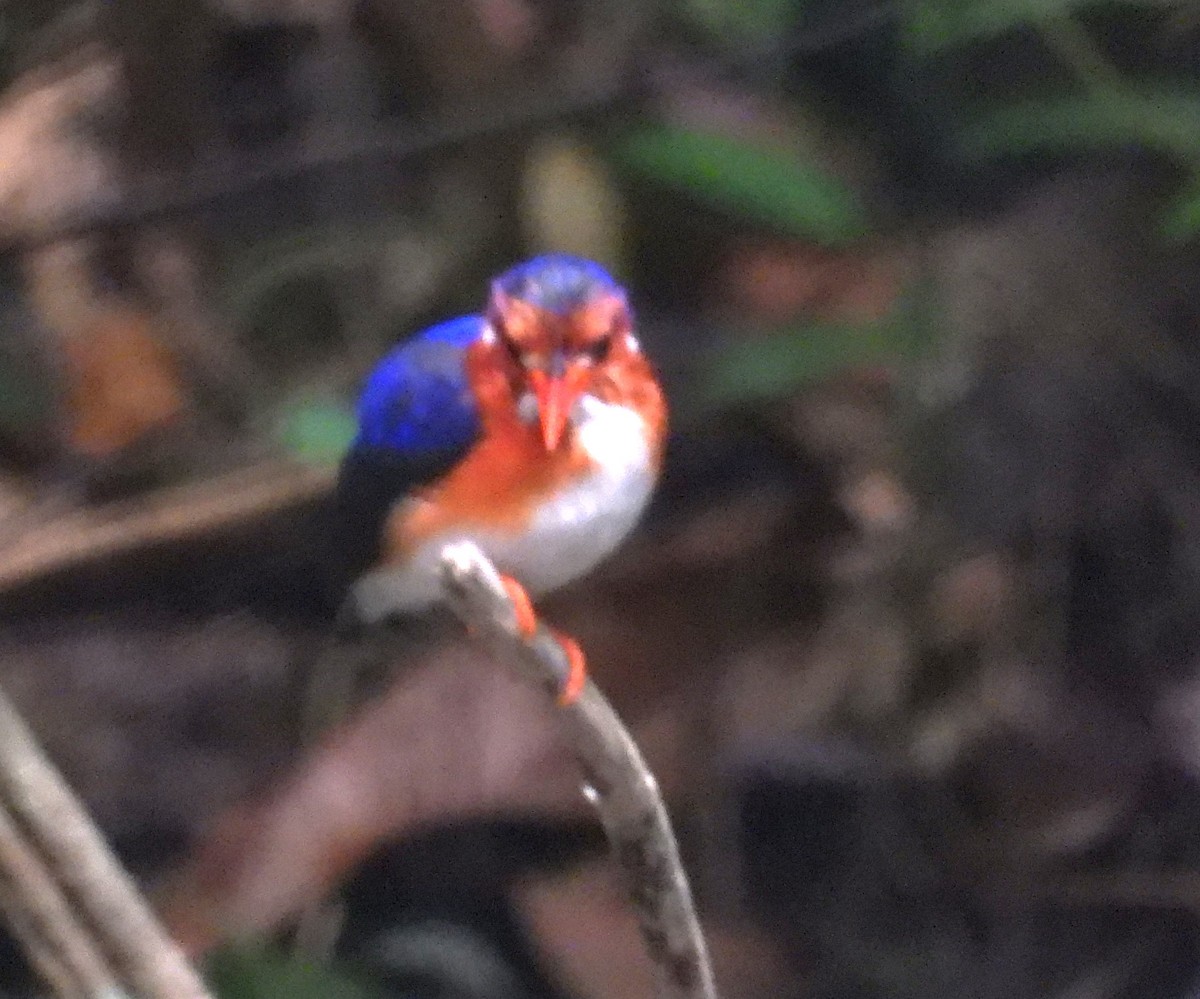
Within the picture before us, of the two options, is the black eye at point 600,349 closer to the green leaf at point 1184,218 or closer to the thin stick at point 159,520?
the thin stick at point 159,520

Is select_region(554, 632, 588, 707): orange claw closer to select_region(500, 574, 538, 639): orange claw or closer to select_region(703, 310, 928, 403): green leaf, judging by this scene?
select_region(500, 574, 538, 639): orange claw

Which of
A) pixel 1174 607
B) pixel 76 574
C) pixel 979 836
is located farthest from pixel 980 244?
pixel 76 574

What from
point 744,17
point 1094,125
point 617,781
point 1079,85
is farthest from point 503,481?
point 1079,85

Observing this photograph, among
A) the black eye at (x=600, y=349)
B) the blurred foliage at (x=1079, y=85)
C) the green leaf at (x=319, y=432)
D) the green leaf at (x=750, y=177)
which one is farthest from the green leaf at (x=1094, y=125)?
the black eye at (x=600, y=349)

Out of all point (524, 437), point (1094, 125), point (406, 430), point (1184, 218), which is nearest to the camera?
point (524, 437)

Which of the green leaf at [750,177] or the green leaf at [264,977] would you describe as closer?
the green leaf at [264,977]

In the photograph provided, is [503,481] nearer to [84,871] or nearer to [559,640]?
[559,640]
